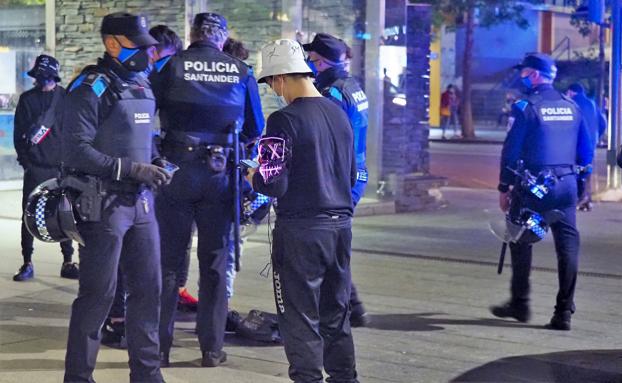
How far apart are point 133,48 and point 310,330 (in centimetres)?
178

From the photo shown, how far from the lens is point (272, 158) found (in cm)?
528

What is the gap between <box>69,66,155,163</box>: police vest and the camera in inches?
224

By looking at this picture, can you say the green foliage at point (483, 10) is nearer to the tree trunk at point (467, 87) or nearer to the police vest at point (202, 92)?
the tree trunk at point (467, 87)

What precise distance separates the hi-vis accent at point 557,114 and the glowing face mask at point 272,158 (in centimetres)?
315

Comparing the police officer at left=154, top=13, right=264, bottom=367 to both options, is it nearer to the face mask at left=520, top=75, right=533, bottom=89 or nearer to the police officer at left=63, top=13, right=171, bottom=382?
the police officer at left=63, top=13, right=171, bottom=382

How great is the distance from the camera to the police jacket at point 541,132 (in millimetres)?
7852

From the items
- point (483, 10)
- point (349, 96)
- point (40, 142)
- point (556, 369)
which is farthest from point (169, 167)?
point (483, 10)

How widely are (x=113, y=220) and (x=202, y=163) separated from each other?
93 centimetres

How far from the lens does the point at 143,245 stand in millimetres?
5820

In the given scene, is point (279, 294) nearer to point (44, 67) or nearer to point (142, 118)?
point (142, 118)

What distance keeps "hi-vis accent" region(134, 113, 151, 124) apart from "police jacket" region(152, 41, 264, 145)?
24.5 inches

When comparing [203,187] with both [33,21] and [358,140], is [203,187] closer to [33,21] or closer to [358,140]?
[358,140]

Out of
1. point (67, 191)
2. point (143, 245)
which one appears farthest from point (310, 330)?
point (67, 191)

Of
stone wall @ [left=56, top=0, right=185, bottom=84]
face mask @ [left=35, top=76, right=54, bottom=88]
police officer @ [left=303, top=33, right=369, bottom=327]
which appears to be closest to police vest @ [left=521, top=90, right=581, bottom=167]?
police officer @ [left=303, top=33, right=369, bottom=327]
